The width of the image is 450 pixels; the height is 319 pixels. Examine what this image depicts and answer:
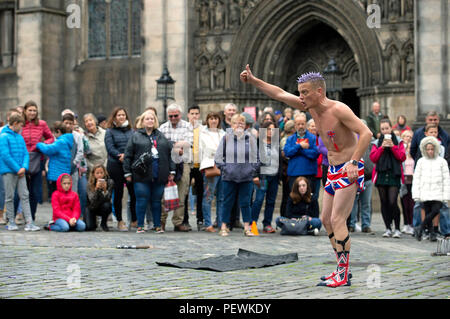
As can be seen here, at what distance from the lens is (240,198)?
1316 centimetres

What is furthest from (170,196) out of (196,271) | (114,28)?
(114,28)

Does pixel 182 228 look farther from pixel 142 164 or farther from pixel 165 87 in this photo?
pixel 165 87

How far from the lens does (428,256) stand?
10070mm

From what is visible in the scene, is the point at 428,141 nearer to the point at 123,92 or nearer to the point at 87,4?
the point at 123,92

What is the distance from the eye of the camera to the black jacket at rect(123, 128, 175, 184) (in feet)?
44.0

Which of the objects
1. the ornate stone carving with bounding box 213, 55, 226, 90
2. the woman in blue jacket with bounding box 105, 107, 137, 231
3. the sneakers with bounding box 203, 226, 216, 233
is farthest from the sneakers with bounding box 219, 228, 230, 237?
the ornate stone carving with bounding box 213, 55, 226, 90

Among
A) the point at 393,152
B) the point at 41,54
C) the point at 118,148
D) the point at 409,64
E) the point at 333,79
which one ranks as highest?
the point at 41,54

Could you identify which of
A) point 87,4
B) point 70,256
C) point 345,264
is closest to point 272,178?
point 70,256

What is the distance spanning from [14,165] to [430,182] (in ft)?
20.1

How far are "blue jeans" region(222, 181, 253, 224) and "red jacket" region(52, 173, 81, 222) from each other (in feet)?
7.73

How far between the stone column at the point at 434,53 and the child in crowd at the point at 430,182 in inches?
356

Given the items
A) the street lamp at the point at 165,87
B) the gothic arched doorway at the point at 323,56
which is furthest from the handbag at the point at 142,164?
the gothic arched doorway at the point at 323,56

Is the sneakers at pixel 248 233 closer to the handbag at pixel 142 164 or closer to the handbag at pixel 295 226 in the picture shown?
the handbag at pixel 295 226
